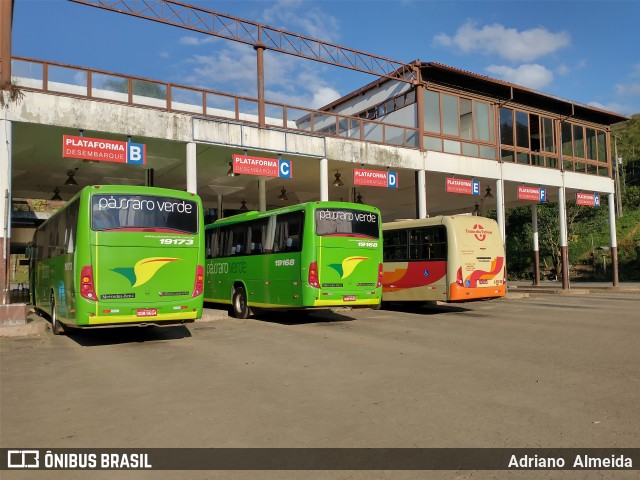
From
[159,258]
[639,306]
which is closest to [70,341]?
[159,258]

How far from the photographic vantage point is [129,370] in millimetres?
8172

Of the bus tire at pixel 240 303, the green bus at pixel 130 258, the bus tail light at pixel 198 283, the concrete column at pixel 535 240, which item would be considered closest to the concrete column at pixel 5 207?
the green bus at pixel 130 258

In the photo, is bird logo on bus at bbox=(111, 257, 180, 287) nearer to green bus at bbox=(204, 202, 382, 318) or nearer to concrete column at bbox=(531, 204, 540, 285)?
green bus at bbox=(204, 202, 382, 318)

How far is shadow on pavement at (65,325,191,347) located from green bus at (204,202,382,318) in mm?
2680

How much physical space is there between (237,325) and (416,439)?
9846 mm

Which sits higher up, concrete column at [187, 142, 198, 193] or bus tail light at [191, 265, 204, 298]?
concrete column at [187, 142, 198, 193]

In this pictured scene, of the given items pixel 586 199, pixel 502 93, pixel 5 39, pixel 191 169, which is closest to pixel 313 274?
pixel 191 169

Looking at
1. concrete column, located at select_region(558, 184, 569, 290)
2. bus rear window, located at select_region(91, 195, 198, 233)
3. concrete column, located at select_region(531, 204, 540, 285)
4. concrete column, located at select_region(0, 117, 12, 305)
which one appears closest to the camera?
bus rear window, located at select_region(91, 195, 198, 233)

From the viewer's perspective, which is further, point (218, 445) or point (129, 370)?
point (129, 370)

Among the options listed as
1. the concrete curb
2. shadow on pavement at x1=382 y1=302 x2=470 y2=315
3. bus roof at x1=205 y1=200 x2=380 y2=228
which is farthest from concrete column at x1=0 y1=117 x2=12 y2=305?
shadow on pavement at x1=382 y1=302 x2=470 y2=315

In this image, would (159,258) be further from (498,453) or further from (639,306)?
(639,306)

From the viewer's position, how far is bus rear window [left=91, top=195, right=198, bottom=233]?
1043 centimetres

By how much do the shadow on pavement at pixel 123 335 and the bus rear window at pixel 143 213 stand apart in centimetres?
244

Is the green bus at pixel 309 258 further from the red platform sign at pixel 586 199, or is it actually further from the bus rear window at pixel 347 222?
the red platform sign at pixel 586 199
